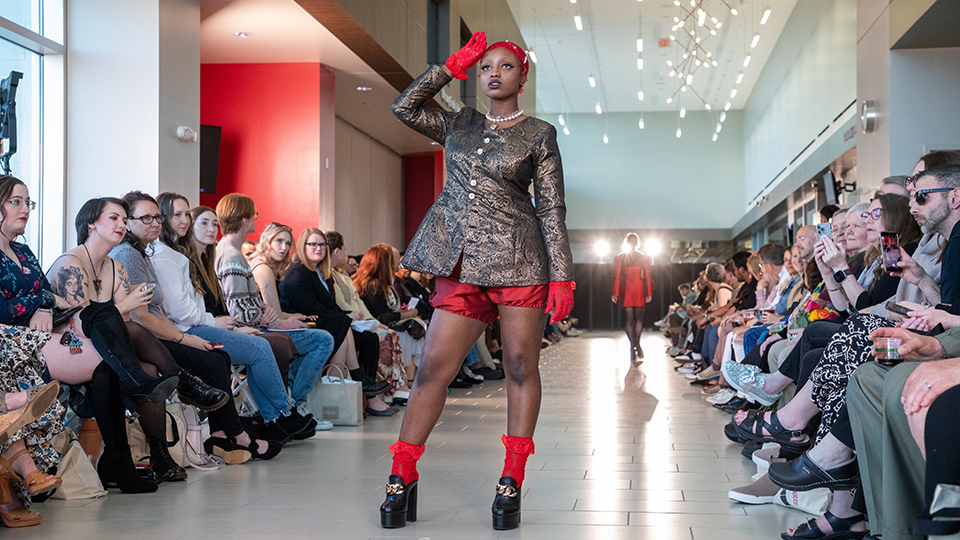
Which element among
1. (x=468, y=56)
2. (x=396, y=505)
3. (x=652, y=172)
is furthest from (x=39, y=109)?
(x=652, y=172)

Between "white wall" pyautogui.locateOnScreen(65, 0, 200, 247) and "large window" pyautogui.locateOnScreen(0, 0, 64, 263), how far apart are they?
0.25 feet

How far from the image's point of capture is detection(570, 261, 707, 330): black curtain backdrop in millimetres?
20875

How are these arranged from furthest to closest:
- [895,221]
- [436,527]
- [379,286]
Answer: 1. [379,286]
2. [895,221]
3. [436,527]

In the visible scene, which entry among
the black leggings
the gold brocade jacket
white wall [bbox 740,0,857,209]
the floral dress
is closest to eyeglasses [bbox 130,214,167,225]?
the floral dress

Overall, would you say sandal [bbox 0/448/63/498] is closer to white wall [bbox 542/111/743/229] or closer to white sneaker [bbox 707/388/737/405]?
white sneaker [bbox 707/388/737/405]

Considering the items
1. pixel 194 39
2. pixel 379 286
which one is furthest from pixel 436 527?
pixel 194 39

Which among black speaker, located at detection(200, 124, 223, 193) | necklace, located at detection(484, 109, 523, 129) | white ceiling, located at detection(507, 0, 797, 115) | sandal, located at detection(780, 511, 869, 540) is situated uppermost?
white ceiling, located at detection(507, 0, 797, 115)

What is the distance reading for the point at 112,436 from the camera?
3.26 m

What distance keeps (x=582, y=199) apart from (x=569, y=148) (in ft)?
4.89

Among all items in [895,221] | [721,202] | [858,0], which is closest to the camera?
[895,221]

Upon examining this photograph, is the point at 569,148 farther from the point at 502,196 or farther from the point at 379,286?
the point at 502,196

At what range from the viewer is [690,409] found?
5.79 m

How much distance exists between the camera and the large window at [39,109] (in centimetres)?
491

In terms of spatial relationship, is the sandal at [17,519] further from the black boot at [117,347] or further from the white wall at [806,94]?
the white wall at [806,94]
